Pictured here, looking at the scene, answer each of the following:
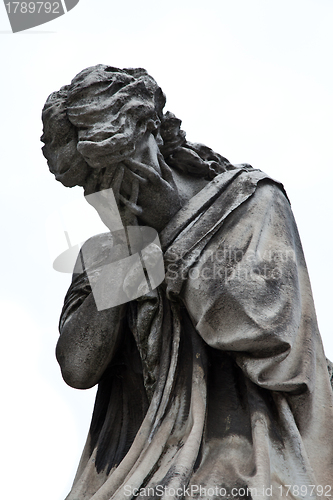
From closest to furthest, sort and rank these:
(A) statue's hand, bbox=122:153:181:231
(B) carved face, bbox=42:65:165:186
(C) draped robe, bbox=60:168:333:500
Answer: (C) draped robe, bbox=60:168:333:500
(B) carved face, bbox=42:65:165:186
(A) statue's hand, bbox=122:153:181:231

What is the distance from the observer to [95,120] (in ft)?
14.4

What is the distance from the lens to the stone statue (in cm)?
390

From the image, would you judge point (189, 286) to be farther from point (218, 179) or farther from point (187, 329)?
point (218, 179)

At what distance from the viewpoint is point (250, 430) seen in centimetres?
399

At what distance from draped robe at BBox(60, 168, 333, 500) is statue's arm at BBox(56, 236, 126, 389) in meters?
0.10

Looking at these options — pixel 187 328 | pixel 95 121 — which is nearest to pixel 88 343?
pixel 187 328

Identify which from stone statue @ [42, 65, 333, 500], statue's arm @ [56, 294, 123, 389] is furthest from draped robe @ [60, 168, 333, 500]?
statue's arm @ [56, 294, 123, 389]

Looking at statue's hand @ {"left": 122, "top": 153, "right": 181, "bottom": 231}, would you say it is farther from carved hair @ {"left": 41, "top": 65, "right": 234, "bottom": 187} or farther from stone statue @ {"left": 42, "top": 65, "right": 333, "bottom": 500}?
→ carved hair @ {"left": 41, "top": 65, "right": 234, "bottom": 187}

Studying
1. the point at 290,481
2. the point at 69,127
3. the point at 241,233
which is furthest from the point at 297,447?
the point at 69,127

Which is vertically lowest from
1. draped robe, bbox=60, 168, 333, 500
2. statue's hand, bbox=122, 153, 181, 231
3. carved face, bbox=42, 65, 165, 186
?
draped robe, bbox=60, 168, 333, 500

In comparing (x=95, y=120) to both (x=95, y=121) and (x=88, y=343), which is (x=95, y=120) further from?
(x=88, y=343)

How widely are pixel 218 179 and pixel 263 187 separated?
0.82 feet

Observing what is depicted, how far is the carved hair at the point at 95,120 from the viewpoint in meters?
4.33

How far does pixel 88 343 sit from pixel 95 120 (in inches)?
46.7
